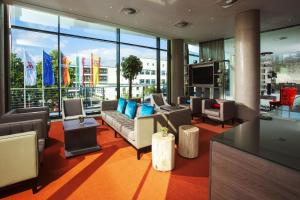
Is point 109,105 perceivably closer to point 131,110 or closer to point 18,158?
point 131,110

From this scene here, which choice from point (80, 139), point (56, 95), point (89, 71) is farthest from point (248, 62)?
point (56, 95)

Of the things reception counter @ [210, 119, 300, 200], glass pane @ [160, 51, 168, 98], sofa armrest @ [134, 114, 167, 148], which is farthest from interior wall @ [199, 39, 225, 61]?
reception counter @ [210, 119, 300, 200]

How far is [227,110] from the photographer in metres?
4.86

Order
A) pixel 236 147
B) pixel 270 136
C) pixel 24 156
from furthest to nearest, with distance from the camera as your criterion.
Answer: pixel 24 156 < pixel 270 136 < pixel 236 147

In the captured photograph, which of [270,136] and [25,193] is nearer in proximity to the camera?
[270,136]

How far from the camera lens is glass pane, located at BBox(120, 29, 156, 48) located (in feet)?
21.5

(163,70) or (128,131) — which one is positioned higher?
(163,70)

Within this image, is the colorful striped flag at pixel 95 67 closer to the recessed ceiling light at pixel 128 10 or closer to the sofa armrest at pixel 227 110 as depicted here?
the recessed ceiling light at pixel 128 10

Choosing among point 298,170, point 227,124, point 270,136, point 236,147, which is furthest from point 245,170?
point 227,124

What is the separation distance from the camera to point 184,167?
2.58m

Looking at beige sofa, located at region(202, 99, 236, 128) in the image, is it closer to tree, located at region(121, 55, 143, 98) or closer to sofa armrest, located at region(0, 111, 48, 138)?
tree, located at region(121, 55, 143, 98)

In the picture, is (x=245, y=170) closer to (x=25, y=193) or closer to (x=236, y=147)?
(x=236, y=147)

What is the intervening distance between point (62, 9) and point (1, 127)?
3.72 meters

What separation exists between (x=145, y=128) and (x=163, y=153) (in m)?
0.58
